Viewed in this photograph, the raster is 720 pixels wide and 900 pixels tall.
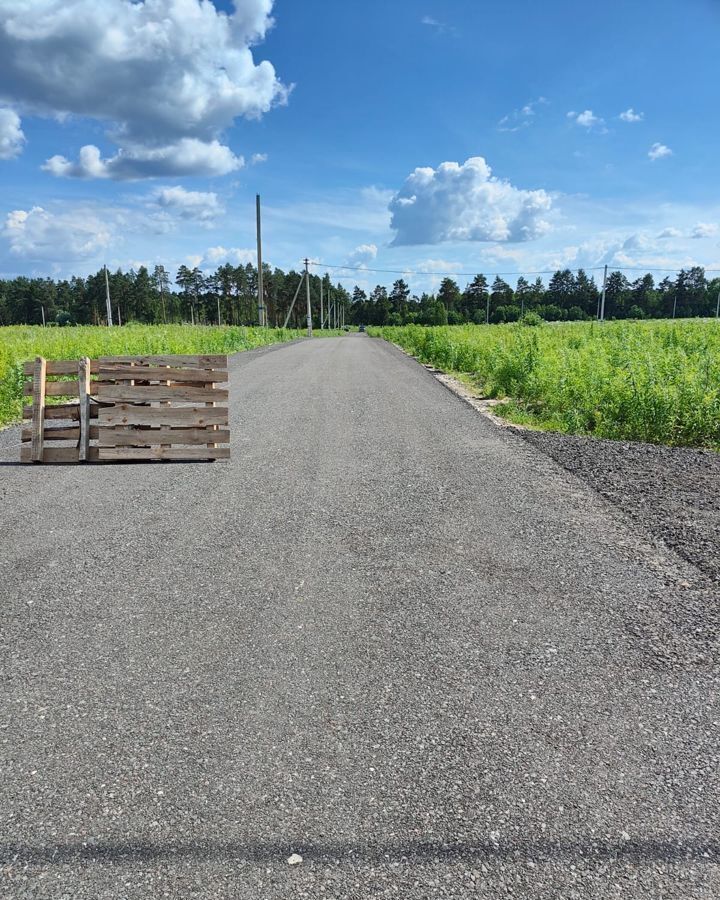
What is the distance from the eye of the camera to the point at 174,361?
9.21 meters

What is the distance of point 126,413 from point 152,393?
0.45m

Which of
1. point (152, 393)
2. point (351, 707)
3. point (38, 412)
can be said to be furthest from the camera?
point (152, 393)

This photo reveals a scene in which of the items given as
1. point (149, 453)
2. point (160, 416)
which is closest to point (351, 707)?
point (149, 453)

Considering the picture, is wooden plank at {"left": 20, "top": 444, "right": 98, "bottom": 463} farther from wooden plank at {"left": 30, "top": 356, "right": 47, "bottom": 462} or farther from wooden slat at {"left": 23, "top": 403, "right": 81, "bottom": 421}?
wooden slat at {"left": 23, "top": 403, "right": 81, "bottom": 421}

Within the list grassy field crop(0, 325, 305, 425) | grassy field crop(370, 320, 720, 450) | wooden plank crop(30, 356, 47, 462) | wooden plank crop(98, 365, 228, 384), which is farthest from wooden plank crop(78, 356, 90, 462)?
grassy field crop(370, 320, 720, 450)

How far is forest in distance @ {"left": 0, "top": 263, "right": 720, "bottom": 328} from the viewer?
108 m

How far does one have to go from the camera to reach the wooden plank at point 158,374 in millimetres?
9070

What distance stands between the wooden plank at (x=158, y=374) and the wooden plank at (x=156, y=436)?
2.50ft

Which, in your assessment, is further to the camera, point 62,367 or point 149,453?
point 62,367

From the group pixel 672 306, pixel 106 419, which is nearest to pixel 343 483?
pixel 106 419

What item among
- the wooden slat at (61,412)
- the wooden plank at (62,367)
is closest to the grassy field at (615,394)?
the wooden plank at (62,367)

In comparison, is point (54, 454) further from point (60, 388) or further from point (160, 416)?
point (160, 416)

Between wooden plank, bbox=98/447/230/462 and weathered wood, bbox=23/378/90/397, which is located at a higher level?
weathered wood, bbox=23/378/90/397

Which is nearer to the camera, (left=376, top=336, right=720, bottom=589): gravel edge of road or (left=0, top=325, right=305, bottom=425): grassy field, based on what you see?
(left=376, top=336, right=720, bottom=589): gravel edge of road
